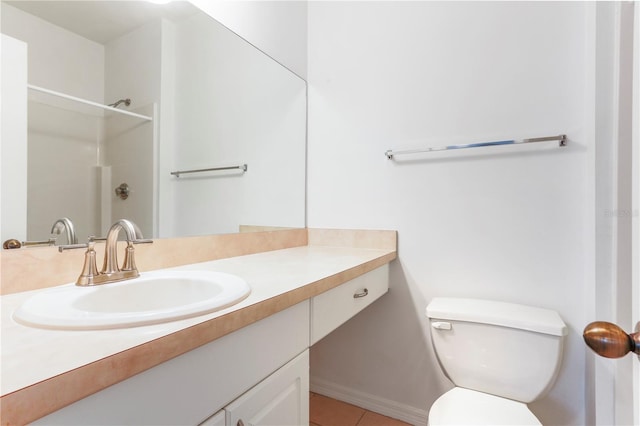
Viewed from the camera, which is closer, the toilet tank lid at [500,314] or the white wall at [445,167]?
the toilet tank lid at [500,314]

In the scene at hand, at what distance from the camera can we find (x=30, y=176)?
30.4 inches

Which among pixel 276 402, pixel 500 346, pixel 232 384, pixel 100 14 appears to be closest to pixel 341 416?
pixel 500 346

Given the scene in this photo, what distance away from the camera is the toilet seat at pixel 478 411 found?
94 cm

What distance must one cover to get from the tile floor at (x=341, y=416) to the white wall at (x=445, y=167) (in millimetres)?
91

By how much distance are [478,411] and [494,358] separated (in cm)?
21

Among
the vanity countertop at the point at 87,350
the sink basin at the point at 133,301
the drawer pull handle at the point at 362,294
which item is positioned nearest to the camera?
the vanity countertop at the point at 87,350

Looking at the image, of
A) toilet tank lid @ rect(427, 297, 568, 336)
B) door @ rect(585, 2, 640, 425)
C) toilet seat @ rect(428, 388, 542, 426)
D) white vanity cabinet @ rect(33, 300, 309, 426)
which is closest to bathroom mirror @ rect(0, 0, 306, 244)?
white vanity cabinet @ rect(33, 300, 309, 426)

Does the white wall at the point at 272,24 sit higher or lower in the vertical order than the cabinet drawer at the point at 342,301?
higher

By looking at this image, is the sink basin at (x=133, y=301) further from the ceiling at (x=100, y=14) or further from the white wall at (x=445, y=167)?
the white wall at (x=445, y=167)

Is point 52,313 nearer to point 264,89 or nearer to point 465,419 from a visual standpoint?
point 465,419

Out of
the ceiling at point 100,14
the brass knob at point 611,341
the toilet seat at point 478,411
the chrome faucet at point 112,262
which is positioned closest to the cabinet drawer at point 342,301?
the toilet seat at point 478,411

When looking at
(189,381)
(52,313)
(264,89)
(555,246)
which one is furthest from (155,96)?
(555,246)

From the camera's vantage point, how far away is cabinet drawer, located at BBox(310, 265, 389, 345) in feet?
3.04

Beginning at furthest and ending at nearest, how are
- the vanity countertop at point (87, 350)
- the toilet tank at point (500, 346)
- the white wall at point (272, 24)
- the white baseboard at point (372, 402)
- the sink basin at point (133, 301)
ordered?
the white baseboard at point (372, 402)
the white wall at point (272, 24)
the toilet tank at point (500, 346)
the sink basin at point (133, 301)
the vanity countertop at point (87, 350)
